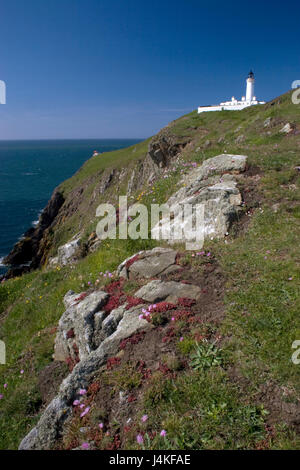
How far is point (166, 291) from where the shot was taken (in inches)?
299

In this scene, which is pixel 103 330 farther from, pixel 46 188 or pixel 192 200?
pixel 46 188

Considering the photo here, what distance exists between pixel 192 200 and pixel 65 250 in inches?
347

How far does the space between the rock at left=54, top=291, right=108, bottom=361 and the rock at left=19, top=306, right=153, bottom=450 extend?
43.9 inches

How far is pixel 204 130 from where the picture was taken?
4359 centimetres

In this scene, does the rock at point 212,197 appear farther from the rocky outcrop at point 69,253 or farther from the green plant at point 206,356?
the rocky outcrop at point 69,253

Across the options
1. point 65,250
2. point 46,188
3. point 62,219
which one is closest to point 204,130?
point 65,250

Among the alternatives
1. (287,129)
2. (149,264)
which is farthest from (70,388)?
(287,129)

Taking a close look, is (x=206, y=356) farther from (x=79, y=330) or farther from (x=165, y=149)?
(x=165, y=149)

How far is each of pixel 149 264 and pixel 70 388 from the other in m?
4.56

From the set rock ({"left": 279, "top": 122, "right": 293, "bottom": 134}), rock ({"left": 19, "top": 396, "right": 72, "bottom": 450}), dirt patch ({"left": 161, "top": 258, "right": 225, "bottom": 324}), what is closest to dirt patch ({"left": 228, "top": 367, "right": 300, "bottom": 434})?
dirt patch ({"left": 161, "top": 258, "right": 225, "bottom": 324})

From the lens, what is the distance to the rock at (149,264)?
890 centimetres

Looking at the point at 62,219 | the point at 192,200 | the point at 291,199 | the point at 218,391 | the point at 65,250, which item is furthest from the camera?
the point at 62,219

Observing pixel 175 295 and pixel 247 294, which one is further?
pixel 175 295

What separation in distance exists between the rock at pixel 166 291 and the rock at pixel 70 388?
671 mm
